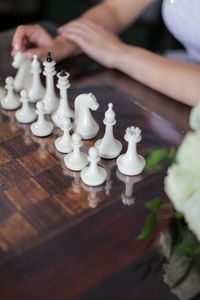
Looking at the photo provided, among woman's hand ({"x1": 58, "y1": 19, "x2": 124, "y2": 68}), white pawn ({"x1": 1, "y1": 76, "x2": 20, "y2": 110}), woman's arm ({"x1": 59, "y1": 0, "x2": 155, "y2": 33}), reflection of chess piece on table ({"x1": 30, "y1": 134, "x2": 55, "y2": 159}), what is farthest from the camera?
woman's arm ({"x1": 59, "y1": 0, "x2": 155, "y2": 33})

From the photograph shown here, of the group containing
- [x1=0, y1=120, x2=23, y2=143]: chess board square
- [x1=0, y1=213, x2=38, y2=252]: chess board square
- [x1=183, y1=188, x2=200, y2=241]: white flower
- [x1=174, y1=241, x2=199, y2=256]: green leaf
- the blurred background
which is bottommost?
the blurred background

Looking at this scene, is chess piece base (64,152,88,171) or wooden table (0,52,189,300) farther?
chess piece base (64,152,88,171)

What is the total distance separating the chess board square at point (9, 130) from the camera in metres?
0.98

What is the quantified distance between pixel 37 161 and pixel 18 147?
3.0 inches

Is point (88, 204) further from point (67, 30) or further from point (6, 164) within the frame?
point (67, 30)

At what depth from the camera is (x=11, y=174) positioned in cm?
86

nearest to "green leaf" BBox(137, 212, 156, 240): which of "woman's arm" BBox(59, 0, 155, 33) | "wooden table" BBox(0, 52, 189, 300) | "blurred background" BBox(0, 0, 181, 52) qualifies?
"wooden table" BBox(0, 52, 189, 300)

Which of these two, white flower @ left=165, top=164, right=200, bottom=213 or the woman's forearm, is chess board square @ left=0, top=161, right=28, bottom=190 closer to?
white flower @ left=165, top=164, right=200, bottom=213

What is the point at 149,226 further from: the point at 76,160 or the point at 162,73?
the point at 162,73

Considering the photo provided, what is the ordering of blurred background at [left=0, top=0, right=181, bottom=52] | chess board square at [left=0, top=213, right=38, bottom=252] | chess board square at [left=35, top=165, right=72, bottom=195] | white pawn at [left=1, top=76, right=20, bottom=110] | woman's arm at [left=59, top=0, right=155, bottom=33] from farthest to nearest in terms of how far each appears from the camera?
1. blurred background at [left=0, top=0, right=181, bottom=52]
2. woman's arm at [left=59, top=0, right=155, bottom=33]
3. white pawn at [left=1, top=76, right=20, bottom=110]
4. chess board square at [left=35, top=165, right=72, bottom=195]
5. chess board square at [left=0, top=213, right=38, bottom=252]

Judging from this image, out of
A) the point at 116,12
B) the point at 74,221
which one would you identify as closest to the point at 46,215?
the point at 74,221

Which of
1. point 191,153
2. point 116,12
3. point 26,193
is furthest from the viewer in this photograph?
point 116,12

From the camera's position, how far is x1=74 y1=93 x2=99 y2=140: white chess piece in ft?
3.09

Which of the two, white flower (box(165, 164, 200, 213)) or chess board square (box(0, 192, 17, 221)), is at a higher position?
white flower (box(165, 164, 200, 213))
